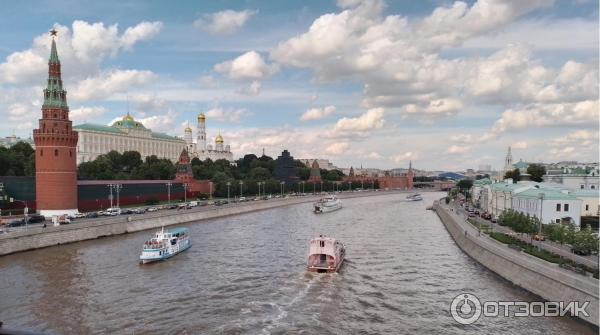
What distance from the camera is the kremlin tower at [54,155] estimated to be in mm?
63219

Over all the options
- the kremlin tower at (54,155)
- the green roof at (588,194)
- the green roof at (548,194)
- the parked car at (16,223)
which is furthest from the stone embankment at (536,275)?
the kremlin tower at (54,155)

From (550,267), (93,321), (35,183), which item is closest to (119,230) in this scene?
(35,183)

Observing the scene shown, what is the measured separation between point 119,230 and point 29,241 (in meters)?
13.2

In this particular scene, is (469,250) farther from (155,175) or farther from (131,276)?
(155,175)

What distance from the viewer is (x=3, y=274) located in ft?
116

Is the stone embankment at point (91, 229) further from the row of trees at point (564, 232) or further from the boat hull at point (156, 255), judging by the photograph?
the row of trees at point (564, 232)

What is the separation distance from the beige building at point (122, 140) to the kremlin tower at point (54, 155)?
297ft

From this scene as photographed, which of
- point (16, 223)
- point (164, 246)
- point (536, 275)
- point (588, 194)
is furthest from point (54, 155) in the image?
point (588, 194)

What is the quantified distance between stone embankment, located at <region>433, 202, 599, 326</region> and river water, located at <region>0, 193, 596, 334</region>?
74 cm

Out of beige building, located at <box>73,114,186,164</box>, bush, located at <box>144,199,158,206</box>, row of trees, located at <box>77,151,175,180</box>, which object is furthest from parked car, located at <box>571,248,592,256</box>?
beige building, located at <box>73,114,186,164</box>

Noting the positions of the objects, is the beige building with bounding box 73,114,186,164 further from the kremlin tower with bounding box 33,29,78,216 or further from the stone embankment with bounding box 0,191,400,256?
the kremlin tower with bounding box 33,29,78,216

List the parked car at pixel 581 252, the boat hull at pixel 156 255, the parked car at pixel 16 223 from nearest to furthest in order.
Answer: the parked car at pixel 581 252, the boat hull at pixel 156 255, the parked car at pixel 16 223

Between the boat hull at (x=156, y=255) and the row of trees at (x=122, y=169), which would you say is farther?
the row of trees at (x=122, y=169)

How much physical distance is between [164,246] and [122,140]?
138239mm
